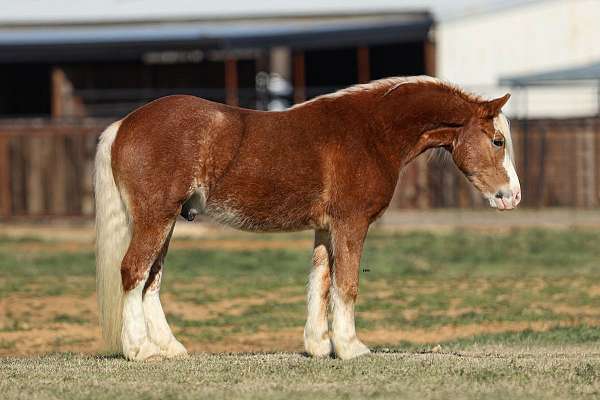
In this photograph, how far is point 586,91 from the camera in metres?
35.3

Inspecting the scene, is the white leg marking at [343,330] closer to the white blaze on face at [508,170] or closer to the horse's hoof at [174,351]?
the horse's hoof at [174,351]

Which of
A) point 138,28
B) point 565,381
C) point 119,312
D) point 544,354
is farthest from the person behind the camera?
point 138,28

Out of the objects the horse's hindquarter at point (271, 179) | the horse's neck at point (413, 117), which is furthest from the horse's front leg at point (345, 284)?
the horse's neck at point (413, 117)

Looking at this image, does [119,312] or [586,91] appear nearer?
[119,312]

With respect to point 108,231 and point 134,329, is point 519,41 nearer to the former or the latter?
point 108,231

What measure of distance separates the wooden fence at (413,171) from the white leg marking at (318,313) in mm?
18728

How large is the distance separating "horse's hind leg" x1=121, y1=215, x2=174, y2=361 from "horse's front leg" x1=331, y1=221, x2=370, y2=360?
4.42 feet

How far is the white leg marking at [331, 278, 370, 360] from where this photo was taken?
10.2 metres

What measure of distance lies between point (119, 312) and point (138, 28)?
28494 mm

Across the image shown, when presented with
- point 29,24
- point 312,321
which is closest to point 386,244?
point 312,321

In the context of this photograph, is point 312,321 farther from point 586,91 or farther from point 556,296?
point 586,91

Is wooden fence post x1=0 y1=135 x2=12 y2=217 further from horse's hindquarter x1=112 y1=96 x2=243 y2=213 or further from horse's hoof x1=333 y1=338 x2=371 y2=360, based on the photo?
horse's hoof x1=333 y1=338 x2=371 y2=360

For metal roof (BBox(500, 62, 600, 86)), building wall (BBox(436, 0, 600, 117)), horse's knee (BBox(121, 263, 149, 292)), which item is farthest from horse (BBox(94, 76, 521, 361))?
building wall (BBox(436, 0, 600, 117))

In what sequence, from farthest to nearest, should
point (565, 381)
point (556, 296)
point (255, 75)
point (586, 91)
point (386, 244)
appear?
point (255, 75) → point (586, 91) → point (386, 244) → point (556, 296) → point (565, 381)
